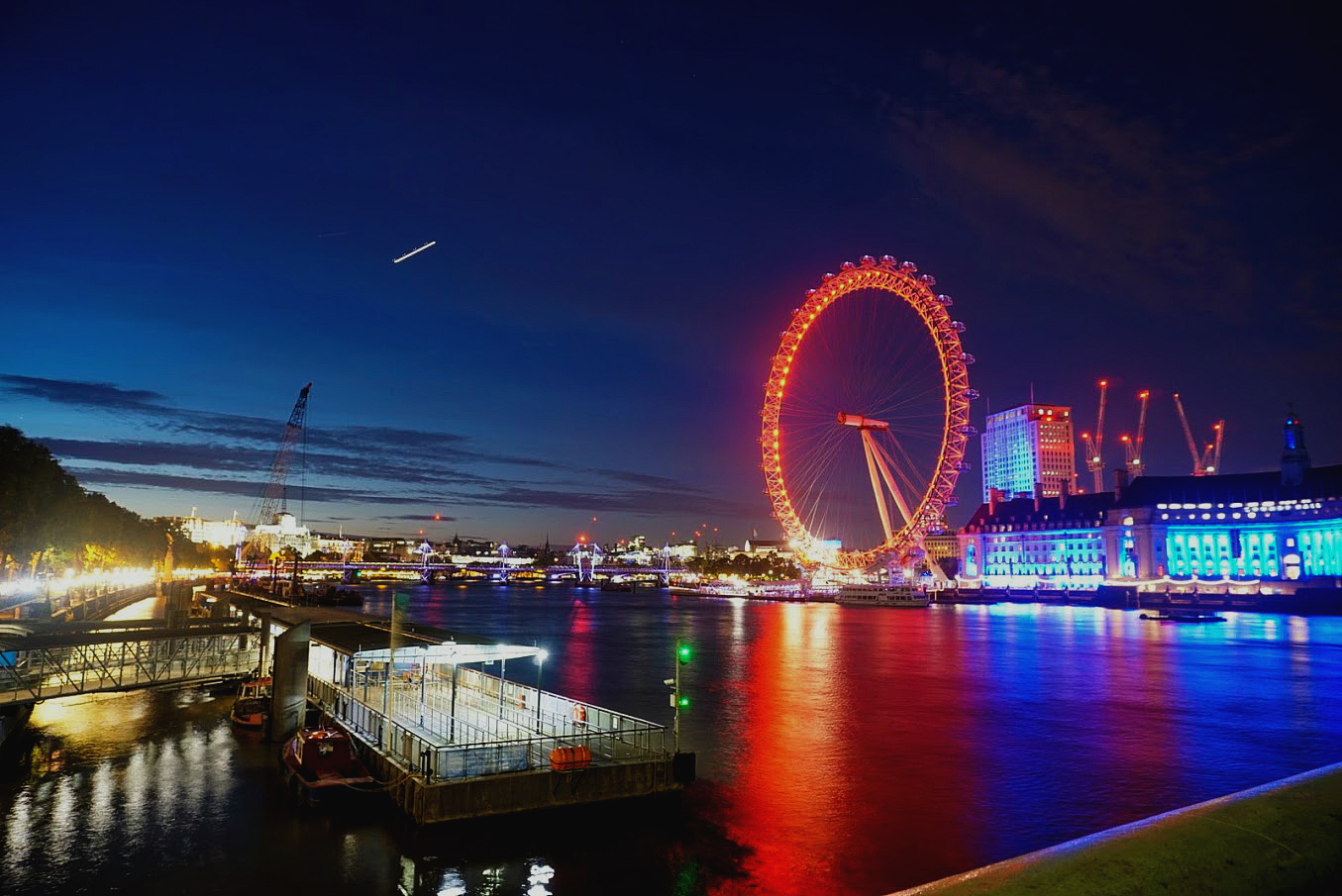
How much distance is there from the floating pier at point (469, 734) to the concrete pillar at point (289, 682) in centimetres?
12

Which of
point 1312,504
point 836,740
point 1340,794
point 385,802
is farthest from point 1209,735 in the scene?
point 1312,504

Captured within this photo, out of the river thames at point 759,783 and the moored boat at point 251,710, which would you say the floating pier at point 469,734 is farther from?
the moored boat at point 251,710

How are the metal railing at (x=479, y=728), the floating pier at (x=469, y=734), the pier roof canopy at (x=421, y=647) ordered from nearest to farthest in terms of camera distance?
the floating pier at (x=469, y=734) < the metal railing at (x=479, y=728) < the pier roof canopy at (x=421, y=647)

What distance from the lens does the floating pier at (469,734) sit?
24.8m

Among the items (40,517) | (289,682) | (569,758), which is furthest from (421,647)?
(40,517)

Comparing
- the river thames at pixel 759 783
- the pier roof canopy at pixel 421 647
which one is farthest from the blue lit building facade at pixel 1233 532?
the pier roof canopy at pixel 421 647

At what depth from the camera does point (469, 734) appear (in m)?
28.8

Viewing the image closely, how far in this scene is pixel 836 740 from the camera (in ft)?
136

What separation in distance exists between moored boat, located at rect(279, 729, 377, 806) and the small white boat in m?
163

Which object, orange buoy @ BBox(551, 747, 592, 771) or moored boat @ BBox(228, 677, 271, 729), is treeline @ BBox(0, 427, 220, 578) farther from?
orange buoy @ BBox(551, 747, 592, 771)

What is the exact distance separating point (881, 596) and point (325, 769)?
551 feet

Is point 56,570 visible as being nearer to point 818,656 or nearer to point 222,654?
point 222,654

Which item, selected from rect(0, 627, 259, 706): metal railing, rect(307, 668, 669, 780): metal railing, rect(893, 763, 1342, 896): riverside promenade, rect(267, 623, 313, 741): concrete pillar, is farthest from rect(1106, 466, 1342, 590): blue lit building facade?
rect(893, 763, 1342, 896): riverside promenade

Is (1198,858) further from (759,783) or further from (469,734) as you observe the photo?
(759,783)
